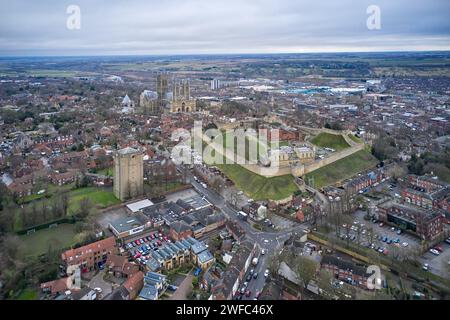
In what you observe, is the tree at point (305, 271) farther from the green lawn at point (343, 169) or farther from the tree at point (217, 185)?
the green lawn at point (343, 169)

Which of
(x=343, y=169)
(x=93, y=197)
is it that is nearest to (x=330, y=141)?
(x=343, y=169)

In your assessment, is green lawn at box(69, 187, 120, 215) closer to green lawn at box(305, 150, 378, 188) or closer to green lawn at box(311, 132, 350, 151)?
green lawn at box(305, 150, 378, 188)

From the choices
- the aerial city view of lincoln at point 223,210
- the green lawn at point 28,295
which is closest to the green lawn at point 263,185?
the aerial city view of lincoln at point 223,210

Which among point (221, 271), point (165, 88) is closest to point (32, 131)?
point (165, 88)

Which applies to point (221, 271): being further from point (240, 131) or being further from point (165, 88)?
point (165, 88)

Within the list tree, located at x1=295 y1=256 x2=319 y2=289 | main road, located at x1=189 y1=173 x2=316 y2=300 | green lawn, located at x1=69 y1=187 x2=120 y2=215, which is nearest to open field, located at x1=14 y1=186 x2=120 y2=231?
green lawn, located at x1=69 y1=187 x2=120 y2=215

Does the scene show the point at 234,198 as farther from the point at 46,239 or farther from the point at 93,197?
the point at 46,239

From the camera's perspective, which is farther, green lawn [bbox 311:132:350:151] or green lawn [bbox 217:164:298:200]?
green lawn [bbox 311:132:350:151]
